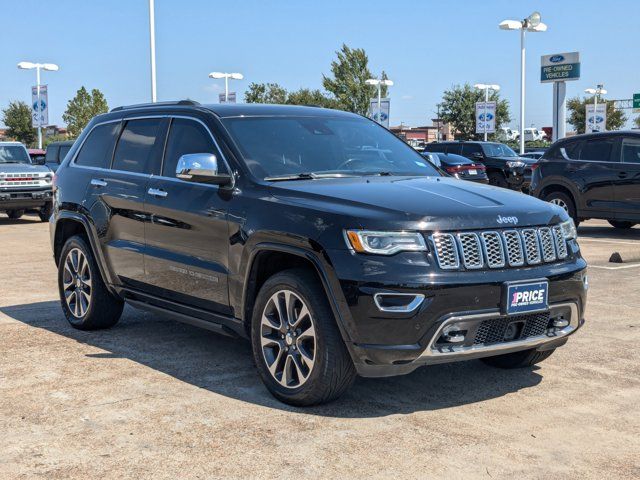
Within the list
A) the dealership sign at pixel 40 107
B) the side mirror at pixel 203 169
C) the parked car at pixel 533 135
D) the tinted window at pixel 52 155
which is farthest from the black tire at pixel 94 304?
the parked car at pixel 533 135

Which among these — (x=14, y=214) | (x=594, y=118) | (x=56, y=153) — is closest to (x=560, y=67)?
(x=594, y=118)

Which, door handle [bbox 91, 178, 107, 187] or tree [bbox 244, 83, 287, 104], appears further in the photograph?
tree [bbox 244, 83, 287, 104]

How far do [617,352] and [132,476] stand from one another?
381 cm

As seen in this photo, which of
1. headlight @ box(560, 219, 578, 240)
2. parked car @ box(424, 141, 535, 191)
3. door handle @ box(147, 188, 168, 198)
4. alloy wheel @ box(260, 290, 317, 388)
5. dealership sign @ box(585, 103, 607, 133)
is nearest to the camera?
alloy wheel @ box(260, 290, 317, 388)

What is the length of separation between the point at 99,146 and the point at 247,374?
260cm

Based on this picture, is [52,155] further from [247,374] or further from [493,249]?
[493,249]

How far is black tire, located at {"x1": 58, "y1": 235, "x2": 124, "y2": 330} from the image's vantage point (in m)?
6.99

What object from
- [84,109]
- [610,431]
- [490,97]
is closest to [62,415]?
[610,431]

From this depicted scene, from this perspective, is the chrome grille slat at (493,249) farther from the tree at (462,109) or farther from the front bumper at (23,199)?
the tree at (462,109)

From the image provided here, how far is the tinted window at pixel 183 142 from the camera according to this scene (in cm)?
591

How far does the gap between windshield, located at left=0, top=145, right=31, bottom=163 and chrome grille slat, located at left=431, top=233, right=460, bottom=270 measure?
17.2m

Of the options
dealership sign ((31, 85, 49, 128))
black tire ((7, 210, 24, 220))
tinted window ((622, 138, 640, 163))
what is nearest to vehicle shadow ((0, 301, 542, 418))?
tinted window ((622, 138, 640, 163))

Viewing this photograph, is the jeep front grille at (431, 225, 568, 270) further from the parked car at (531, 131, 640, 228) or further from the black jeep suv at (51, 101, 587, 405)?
the parked car at (531, 131, 640, 228)

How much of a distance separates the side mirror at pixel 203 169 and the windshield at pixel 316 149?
0.20 metres
